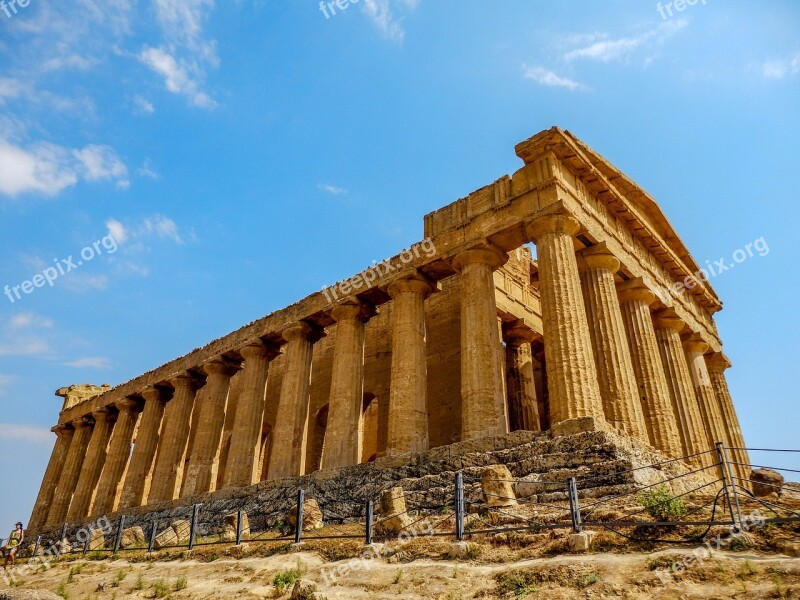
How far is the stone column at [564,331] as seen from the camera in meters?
13.4

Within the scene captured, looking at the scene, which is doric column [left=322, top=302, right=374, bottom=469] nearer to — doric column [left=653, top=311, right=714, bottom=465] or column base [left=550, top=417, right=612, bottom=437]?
column base [left=550, top=417, right=612, bottom=437]

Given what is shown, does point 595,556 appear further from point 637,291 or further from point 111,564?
point 637,291

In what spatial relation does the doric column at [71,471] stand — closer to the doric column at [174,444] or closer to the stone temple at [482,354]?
the stone temple at [482,354]

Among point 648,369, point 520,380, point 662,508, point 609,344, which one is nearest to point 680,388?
point 648,369

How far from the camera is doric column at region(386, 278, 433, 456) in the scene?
52.6 feet

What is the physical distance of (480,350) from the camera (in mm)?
15727

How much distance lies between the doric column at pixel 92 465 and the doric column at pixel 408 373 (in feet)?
62.4

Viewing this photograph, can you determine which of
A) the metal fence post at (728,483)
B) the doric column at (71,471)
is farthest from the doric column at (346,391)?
the doric column at (71,471)

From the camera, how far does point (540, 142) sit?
1670 cm

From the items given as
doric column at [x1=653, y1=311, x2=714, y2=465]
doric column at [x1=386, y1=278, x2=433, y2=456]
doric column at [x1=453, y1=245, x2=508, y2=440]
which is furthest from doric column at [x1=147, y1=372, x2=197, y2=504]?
doric column at [x1=653, y1=311, x2=714, y2=465]

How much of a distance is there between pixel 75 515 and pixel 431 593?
1048 inches

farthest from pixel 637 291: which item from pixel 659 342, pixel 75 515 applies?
pixel 75 515

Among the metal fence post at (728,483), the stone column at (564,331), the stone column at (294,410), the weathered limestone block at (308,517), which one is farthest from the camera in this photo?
the stone column at (294,410)

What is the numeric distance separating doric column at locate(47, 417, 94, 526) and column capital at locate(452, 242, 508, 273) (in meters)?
23.9
